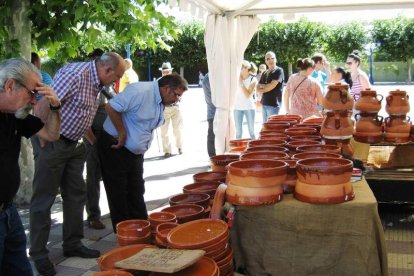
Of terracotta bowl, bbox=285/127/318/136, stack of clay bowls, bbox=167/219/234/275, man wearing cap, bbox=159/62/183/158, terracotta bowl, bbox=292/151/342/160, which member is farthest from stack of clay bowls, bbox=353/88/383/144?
man wearing cap, bbox=159/62/183/158

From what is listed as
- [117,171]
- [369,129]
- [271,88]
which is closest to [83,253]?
[117,171]

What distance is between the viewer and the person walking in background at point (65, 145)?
3.26m

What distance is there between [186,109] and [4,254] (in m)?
14.5

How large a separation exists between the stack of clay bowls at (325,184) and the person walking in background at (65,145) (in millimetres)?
1813

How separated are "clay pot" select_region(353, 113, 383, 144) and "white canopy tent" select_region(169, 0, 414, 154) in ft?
6.80

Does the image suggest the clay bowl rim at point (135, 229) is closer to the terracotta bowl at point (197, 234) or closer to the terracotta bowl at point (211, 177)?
the terracotta bowl at point (197, 234)

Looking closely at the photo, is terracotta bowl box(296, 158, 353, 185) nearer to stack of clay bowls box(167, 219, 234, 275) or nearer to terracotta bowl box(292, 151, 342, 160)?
terracotta bowl box(292, 151, 342, 160)

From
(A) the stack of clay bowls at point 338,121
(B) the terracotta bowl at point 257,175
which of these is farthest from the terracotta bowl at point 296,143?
(B) the terracotta bowl at point 257,175

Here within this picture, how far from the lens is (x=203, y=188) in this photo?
2.64 meters

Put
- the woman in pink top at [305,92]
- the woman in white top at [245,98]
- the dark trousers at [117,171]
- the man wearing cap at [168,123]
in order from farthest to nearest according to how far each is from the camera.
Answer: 1. the man wearing cap at [168,123]
2. the woman in white top at [245,98]
3. the woman in pink top at [305,92]
4. the dark trousers at [117,171]

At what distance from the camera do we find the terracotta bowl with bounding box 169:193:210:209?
238 cm

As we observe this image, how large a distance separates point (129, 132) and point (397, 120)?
6.86 feet

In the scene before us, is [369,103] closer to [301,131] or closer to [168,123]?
[301,131]

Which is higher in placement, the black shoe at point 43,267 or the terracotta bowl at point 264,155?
the terracotta bowl at point 264,155
